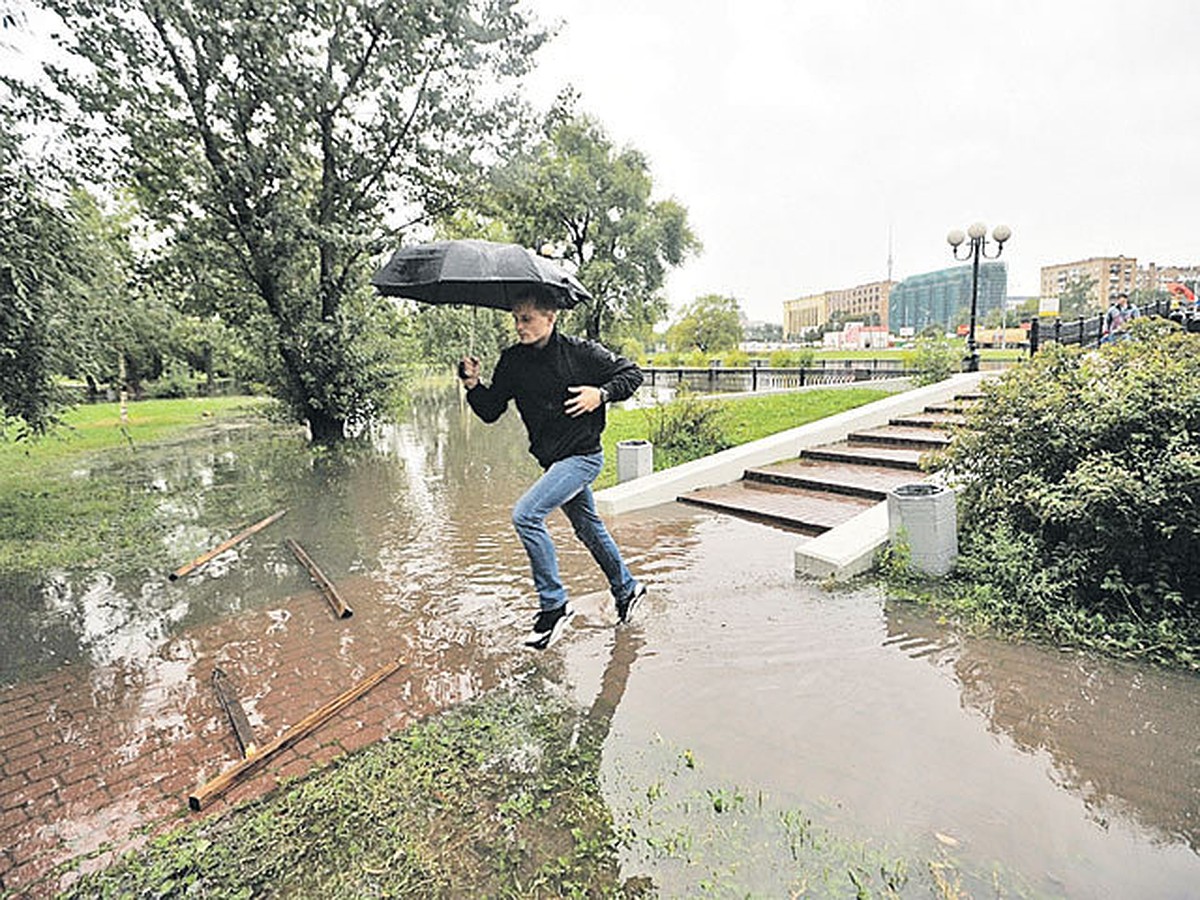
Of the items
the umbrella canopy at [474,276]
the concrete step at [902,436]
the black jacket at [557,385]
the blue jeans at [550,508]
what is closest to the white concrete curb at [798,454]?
the concrete step at [902,436]

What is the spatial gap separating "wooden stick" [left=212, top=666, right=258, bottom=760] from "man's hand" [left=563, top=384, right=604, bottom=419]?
206 centimetres

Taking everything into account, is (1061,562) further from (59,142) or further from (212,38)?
(59,142)

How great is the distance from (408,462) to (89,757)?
30.9ft

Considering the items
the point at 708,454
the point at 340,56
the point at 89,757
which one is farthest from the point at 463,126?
the point at 89,757

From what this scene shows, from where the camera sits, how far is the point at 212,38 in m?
10.5

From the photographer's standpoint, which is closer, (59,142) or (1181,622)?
(1181,622)

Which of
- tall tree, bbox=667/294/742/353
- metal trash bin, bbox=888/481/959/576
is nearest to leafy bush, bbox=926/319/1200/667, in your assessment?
metal trash bin, bbox=888/481/959/576

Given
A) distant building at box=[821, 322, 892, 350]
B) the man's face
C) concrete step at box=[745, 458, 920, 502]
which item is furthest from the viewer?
distant building at box=[821, 322, 892, 350]

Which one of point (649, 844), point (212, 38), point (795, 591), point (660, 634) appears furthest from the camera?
point (212, 38)

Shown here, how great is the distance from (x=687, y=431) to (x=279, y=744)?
8.08 meters

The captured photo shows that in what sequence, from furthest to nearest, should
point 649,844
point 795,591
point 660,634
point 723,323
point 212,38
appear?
point 723,323 < point 212,38 < point 795,591 < point 660,634 < point 649,844

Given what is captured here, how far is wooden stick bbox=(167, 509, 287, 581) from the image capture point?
5602 millimetres

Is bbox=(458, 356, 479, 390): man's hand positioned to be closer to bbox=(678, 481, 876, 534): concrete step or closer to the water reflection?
the water reflection

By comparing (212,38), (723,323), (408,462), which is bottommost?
(408,462)
